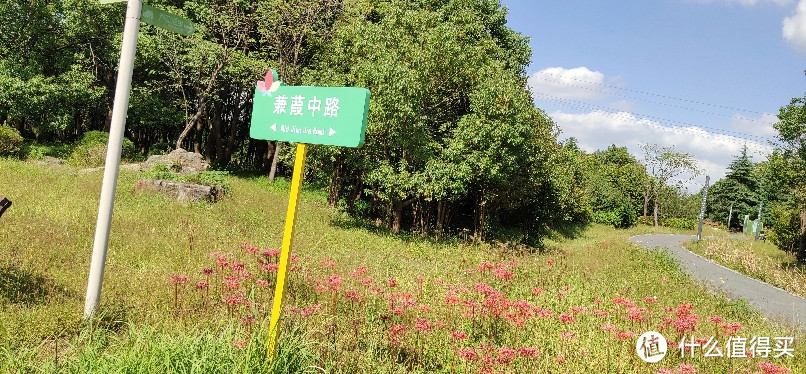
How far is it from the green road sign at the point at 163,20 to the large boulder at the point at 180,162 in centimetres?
1349

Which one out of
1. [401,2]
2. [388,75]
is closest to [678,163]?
[401,2]

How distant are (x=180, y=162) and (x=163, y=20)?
14.7 meters

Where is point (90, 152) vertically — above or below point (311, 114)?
below

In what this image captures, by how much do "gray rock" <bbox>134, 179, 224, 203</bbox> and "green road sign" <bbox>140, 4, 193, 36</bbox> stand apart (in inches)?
376

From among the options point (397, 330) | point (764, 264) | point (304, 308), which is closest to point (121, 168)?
point (304, 308)

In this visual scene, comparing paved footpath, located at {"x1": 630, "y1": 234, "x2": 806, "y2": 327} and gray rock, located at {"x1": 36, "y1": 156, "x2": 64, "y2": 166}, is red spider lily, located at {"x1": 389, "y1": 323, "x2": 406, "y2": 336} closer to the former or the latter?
paved footpath, located at {"x1": 630, "y1": 234, "x2": 806, "y2": 327}

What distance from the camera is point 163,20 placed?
4352 millimetres

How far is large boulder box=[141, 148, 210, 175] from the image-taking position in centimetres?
1711

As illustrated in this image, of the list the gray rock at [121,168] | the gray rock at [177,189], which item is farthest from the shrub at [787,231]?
the gray rock at [121,168]

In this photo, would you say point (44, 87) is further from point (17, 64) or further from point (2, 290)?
point (2, 290)

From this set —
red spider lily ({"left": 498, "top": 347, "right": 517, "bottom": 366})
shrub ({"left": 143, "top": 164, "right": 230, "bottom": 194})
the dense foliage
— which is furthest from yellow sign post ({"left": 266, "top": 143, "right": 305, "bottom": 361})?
shrub ({"left": 143, "top": 164, "right": 230, "bottom": 194})

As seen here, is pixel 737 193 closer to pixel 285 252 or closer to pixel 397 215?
pixel 397 215

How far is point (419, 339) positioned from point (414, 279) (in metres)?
3.23

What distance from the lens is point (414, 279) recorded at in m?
8.18
